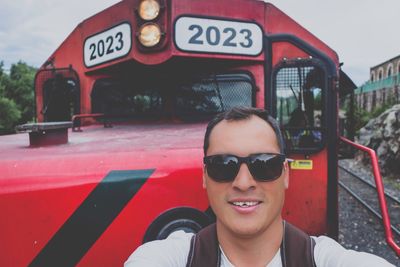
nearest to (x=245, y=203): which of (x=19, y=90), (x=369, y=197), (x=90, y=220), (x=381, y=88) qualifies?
(x=90, y=220)

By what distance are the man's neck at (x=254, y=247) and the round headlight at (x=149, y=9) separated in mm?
1805

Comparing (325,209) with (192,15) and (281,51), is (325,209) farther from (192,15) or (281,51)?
(192,15)

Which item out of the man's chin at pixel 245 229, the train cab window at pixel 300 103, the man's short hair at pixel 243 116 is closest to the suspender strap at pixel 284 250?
the man's chin at pixel 245 229

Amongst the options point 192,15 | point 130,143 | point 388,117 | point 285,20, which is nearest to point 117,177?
point 130,143

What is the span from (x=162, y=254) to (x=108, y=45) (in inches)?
85.0

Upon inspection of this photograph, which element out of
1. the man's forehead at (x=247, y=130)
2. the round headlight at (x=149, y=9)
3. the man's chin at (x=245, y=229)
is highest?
the round headlight at (x=149, y=9)

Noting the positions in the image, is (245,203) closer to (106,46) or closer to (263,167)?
(263,167)

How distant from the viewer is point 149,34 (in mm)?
2482

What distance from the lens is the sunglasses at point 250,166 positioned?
42.4 inches

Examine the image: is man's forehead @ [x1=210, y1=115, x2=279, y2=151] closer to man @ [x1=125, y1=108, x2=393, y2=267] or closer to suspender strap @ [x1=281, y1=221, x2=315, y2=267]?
man @ [x1=125, y1=108, x2=393, y2=267]

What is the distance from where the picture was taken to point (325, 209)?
8.30 feet

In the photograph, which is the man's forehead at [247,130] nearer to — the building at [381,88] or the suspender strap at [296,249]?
the suspender strap at [296,249]

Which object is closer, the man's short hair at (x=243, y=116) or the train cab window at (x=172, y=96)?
the man's short hair at (x=243, y=116)

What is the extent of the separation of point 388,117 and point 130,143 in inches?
455
